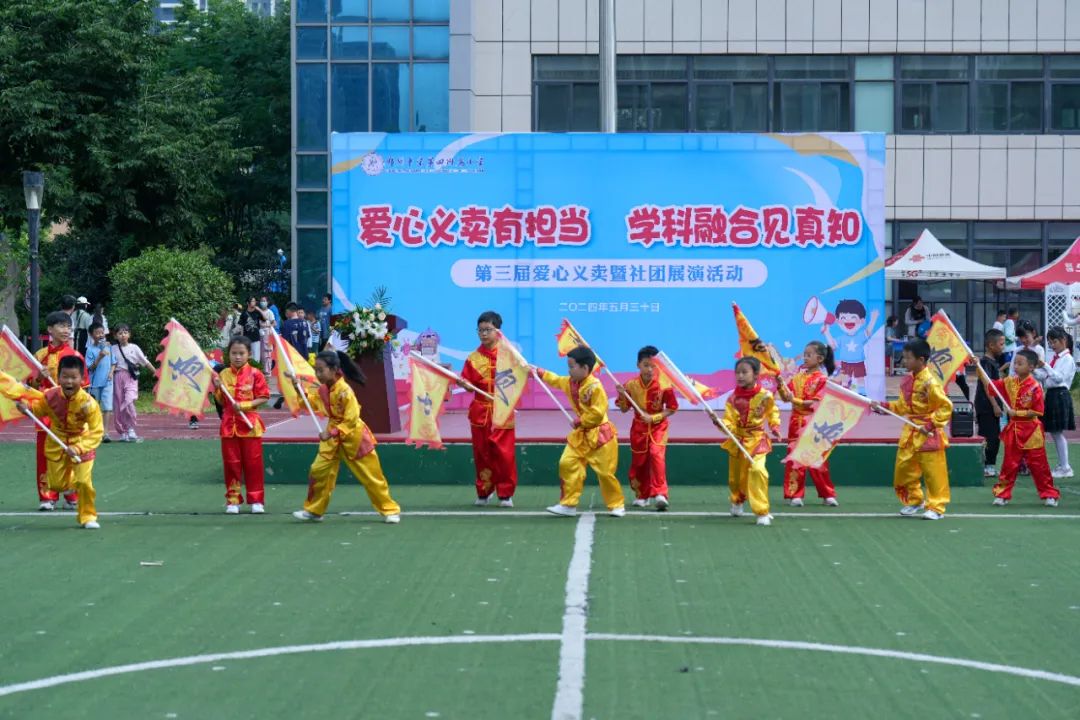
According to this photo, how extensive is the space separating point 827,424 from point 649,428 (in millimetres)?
1490

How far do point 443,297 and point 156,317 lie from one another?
12.6 meters

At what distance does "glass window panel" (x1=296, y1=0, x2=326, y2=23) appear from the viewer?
113ft

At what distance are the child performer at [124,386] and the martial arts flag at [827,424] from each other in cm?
999

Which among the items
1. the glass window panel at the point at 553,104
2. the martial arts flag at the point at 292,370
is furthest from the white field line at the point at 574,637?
the glass window panel at the point at 553,104

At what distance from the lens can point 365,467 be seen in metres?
12.5

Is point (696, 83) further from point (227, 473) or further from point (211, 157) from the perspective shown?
point (227, 473)

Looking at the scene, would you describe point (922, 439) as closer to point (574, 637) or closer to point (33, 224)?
point (574, 637)

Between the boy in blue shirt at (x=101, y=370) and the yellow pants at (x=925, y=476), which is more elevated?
the boy in blue shirt at (x=101, y=370)

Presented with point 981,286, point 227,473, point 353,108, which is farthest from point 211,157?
point 227,473

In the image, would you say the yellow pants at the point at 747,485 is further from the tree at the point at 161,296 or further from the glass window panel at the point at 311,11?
the glass window panel at the point at 311,11

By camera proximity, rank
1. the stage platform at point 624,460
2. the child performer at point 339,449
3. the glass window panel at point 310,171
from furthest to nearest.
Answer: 1. the glass window panel at point 310,171
2. the stage platform at point 624,460
3. the child performer at point 339,449

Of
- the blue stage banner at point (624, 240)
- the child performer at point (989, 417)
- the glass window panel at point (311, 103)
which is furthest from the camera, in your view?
the glass window panel at point (311, 103)

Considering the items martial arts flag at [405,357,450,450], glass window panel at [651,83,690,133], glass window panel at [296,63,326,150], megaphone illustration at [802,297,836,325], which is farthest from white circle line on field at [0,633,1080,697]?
glass window panel at [296,63,326,150]

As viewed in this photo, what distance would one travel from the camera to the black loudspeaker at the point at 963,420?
1644 cm
